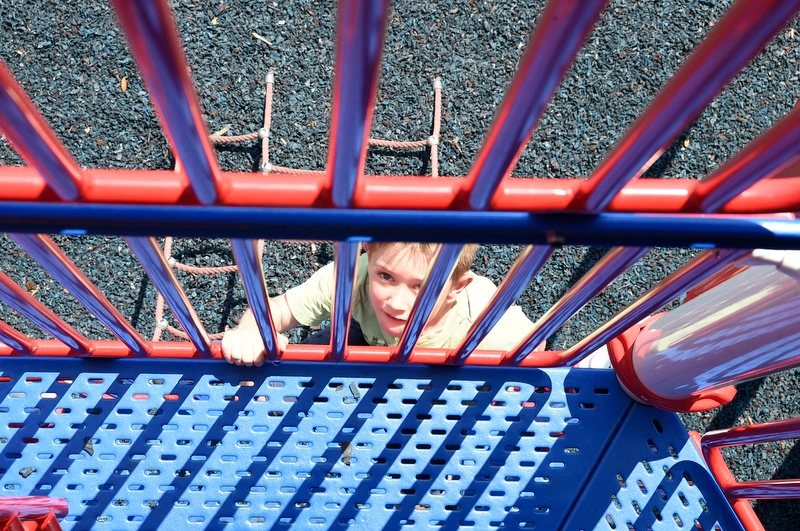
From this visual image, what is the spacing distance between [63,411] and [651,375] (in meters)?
1.05

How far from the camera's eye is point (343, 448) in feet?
3.91

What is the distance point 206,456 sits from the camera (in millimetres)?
1154

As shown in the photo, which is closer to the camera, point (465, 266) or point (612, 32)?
point (465, 266)

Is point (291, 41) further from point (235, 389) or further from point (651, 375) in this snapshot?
point (651, 375)

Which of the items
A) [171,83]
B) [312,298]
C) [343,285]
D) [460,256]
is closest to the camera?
[171,83]

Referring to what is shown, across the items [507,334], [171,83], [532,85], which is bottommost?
[171,83]

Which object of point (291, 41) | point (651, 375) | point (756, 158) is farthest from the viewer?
point (291, 41)

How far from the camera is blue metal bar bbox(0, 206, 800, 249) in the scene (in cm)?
59

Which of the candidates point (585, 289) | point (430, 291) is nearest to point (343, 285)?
point (430, 291)

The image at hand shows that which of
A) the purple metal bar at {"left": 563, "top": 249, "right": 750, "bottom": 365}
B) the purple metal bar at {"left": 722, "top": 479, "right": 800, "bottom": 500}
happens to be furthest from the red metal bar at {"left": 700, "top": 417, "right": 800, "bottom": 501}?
the purple metal bar at {"left": 563, "top": 249, "right": 750, "bottom": 365}

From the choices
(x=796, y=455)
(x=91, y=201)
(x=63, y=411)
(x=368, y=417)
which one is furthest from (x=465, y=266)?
(x=796, y=455)

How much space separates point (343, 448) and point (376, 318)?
0.47 metres

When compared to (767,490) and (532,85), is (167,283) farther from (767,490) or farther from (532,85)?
(767,490)

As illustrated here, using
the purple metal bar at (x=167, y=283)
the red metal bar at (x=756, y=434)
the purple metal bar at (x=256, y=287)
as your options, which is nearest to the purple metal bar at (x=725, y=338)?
the red metal bar at (x=756, y=434)
